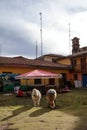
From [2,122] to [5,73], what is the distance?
65.7ft

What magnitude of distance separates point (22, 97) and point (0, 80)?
791cm

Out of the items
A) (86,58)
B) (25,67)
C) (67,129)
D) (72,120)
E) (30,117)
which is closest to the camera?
(67,129)

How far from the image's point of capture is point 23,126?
11211 mm

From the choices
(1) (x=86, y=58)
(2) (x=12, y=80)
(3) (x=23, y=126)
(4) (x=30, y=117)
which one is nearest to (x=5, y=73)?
(2) (x=12, y=80)

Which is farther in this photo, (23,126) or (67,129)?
(23,126)

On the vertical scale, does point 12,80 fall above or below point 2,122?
above

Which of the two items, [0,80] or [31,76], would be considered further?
[0,80]

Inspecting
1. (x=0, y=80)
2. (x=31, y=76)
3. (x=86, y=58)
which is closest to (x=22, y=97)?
(x=31, y=76)

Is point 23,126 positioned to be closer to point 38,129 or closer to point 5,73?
point 38,129

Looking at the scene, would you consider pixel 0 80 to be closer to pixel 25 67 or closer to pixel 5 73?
pixel 5 73

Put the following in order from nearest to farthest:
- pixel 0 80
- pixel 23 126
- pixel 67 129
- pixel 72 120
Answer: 1. pixel 67 129
2. pixel 23 126
3. pixel 72 120
4. pixel 0 80

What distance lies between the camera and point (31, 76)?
23.8 metres

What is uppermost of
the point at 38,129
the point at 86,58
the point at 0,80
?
the point at 86,58

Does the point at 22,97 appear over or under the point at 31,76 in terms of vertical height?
under
